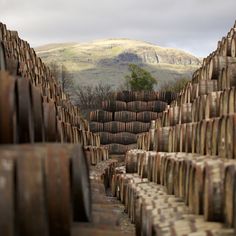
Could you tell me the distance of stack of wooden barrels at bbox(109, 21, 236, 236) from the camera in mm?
5490

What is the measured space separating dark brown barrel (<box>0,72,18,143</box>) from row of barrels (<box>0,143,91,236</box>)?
1.00 ft

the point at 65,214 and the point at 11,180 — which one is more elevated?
the point at 11,180

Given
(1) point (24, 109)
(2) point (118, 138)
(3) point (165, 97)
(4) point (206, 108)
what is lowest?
(2) point (118, 138)

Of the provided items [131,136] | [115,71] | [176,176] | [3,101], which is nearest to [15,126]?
[3,101]

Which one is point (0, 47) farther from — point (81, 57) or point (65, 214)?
point (81, 57)

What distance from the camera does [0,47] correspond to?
6.18 m

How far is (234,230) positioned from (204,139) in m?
3.24

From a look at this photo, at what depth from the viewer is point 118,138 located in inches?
907

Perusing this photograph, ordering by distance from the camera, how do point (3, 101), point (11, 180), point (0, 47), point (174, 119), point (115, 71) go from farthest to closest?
point (115, 71)
point (174, 119)
point (0, 47)
point (3, 101)
point (11, 180)

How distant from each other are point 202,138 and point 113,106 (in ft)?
51.2

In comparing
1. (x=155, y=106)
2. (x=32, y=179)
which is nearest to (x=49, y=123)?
(x=32, y=179)

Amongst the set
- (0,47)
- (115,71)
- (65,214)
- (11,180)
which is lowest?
(65,214)

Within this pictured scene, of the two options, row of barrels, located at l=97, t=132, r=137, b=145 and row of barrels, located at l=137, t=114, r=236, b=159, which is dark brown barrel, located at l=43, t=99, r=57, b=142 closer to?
row of barrels, located at l=137, t=114, r=236, b=159

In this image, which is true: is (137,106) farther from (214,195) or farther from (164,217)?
(214,195)
